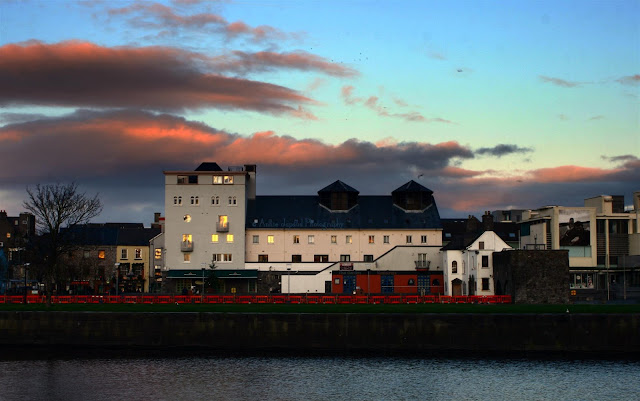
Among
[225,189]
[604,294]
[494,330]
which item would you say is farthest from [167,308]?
[604,294]

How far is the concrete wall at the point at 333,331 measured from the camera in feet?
181

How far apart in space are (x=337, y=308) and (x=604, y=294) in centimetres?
3582

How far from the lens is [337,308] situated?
63.7 metres

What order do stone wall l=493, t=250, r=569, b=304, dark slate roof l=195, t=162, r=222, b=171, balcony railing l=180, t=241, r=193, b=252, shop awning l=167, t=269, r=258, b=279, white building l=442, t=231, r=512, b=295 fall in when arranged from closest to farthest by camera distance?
1. stone wall l=493, t=250, r=569, b=304
2. white building l=442, t=231, r=512, b=295
3. shop awning l=167, t=269, r=258, b=279
4. balcony railing l=180, t=241, r=193, b=252
5. dark slate roof l=195, t=162, r=222, b=171

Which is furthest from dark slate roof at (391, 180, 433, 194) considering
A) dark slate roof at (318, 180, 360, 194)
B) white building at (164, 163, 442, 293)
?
dark slate roof at (318, 180, 360, 194)

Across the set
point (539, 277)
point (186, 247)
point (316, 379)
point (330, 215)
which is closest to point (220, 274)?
point (186, 247)

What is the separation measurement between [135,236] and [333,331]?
61741 millimetres

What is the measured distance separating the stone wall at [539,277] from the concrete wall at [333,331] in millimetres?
18314

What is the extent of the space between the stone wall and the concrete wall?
18.3m

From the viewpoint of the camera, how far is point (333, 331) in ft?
185

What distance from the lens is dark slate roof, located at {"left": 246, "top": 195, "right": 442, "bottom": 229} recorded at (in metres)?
103

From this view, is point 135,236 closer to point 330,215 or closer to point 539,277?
point 330,215

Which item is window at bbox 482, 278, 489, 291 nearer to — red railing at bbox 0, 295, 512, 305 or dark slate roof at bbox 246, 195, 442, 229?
red railing at bbox 0, 295, 512, 305

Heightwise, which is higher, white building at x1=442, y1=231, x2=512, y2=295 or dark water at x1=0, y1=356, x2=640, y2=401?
white building at x1=442, y1=231, x2=512, y2=295
